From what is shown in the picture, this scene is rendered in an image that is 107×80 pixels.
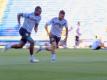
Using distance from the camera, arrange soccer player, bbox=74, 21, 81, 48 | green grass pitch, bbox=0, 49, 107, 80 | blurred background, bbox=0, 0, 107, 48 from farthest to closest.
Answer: blurred background, bbox=0, 0, 107, 48 < soccer player, bbox=74, 21, 81, 48 < green grass pitch, bbox=0, 49, 107, 80

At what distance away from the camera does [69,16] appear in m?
39.1

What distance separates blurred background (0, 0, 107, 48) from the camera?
38.3 m

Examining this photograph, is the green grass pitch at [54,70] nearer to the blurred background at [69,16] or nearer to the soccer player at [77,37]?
the soccer player at [77,37]

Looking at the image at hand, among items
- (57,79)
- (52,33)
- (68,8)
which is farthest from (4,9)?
(57,79)

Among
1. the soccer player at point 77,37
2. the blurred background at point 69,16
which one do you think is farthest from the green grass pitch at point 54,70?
the blurred background at point 69,16

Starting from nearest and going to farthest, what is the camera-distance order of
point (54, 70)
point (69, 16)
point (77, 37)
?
point (54, 70) → point (77, 37) → point (69, 16)

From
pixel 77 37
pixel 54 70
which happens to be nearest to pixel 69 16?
pixel 77 37

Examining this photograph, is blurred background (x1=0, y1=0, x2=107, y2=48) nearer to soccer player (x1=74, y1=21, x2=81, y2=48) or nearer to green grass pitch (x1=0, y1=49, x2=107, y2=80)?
soccer player (x1=74, y1=21, x2=81, y2=48)

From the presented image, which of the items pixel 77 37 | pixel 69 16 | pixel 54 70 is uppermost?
pixel 54 70

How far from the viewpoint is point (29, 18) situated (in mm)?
→ 17406

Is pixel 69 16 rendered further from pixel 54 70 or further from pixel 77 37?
pixel 54 70

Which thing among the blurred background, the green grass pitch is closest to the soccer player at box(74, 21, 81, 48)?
the blurred background

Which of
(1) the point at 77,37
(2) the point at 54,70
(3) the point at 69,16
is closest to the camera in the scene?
(2) the point at 54,70

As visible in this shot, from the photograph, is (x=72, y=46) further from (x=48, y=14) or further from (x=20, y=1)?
(x=20, y=1)
